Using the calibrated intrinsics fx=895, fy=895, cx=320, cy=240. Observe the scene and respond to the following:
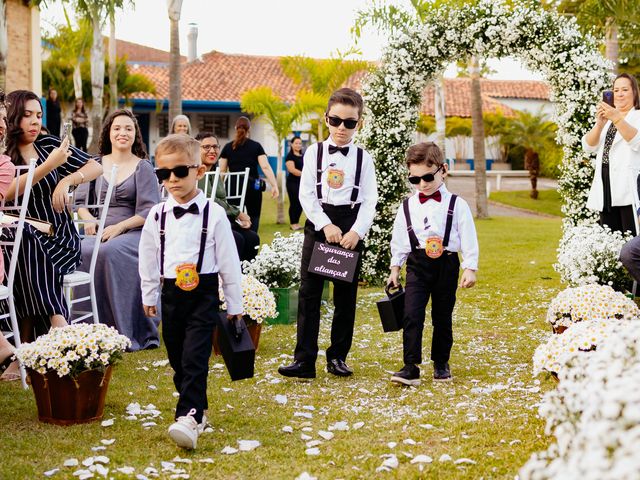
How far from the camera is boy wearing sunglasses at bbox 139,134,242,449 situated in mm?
4590

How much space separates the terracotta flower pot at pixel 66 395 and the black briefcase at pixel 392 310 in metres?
1.96

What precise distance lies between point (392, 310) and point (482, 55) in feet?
18.7

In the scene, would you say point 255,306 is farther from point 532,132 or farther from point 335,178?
point 532,132

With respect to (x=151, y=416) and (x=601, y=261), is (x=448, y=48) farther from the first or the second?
(x=151, y=416)

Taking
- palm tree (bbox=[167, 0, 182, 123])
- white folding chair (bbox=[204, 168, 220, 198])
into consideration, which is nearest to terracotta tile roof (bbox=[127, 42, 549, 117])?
palm tree (bbox=[167, 0, 182, 123])

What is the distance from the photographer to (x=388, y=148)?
36.4 feet

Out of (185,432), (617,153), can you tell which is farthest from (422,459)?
(617,153)

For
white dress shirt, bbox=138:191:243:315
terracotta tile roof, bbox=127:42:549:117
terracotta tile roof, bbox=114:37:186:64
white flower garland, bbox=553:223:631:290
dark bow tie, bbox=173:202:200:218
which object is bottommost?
white flower garland, bbox=553:223:631:290

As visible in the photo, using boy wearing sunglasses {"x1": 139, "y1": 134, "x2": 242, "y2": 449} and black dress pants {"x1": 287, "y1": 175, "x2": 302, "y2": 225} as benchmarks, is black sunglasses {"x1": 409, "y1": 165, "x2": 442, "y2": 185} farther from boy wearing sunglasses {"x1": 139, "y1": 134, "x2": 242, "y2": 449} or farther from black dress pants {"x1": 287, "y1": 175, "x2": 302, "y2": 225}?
black dress pants {"x1": 287, "y1": 175, "x2": 302, "y2": 225}

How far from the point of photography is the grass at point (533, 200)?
28625 millimetres

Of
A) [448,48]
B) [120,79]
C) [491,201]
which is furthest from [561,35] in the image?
[120,79]

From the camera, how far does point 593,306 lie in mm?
6250

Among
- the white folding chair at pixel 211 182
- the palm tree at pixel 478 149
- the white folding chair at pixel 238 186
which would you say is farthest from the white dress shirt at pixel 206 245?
the palm tree at pixel 478 149

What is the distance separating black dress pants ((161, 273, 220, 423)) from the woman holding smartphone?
173 inches
